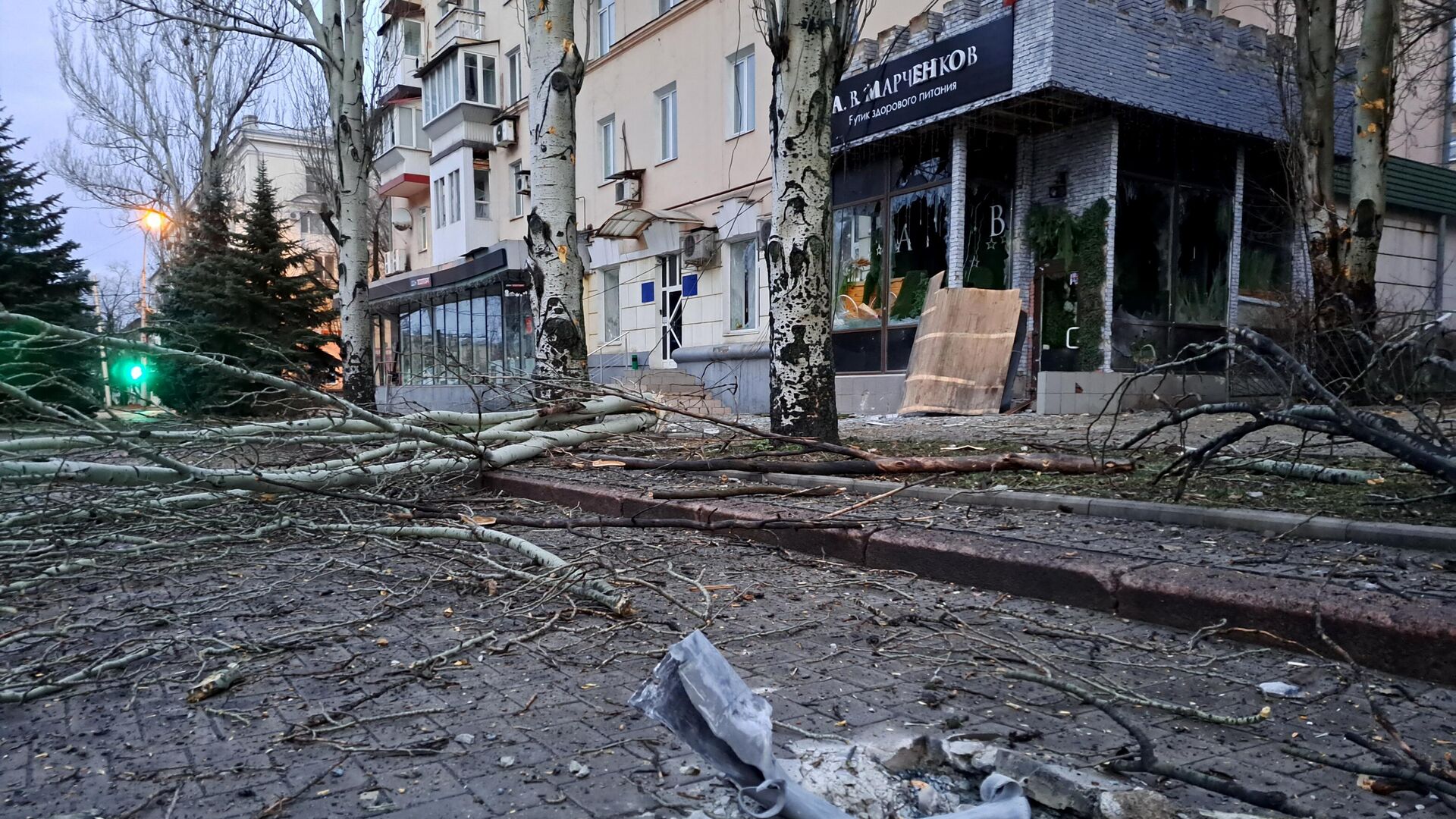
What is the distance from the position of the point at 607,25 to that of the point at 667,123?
3.87 metres

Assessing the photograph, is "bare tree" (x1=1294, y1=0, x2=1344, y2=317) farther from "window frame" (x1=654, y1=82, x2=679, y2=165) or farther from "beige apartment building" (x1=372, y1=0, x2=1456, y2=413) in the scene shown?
"window frame" (x1=654, y1=82, x2=679, y2=165)

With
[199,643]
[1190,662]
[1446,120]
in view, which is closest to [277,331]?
[199,643]

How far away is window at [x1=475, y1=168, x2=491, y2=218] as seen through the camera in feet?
87.1

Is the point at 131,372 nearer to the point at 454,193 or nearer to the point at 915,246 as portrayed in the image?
the point at 915,246

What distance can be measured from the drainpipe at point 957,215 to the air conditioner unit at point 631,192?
29.2 ft

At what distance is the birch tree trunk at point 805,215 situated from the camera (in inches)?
294

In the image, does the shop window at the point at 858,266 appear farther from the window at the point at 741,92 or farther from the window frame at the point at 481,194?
the window frame at the point at 481,194

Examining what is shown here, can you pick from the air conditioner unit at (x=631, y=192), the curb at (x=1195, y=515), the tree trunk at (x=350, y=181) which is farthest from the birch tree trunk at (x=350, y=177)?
the curb at (x=1195, y=515)

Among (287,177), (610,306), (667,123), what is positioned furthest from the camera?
(287,177)

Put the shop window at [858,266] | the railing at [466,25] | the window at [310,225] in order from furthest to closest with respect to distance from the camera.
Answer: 1. the window at [310,225]
2. the railing at [466,25]
3. the shop window at [858,266]

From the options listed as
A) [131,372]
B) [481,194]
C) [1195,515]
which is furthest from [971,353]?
[481,194]

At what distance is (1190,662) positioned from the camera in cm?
293

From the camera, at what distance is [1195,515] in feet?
14.5

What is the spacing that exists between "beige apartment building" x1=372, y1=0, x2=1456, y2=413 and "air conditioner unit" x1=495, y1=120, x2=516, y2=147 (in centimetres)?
433
